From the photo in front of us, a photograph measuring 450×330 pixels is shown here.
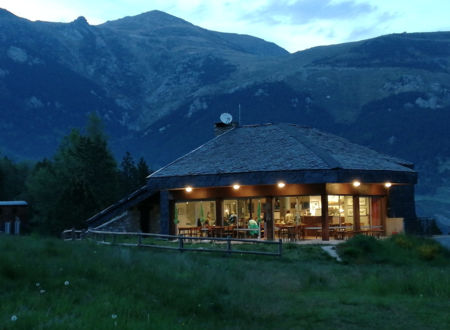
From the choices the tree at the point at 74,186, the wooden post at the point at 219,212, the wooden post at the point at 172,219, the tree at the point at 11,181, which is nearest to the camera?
the wooden post at the point at 219,212

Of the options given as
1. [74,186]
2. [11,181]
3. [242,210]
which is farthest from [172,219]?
[11,181]

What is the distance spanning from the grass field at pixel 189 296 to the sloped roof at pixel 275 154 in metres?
11.9

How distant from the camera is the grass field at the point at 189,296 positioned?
362 inches

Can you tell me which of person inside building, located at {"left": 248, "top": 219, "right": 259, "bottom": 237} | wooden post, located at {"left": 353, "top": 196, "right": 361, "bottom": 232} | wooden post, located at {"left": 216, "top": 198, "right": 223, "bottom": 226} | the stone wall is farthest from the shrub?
wooden post, located at {"left": 216, "top": 198, "right": 223, "bottom": 226}

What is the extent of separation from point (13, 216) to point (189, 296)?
Result: 1979 inches

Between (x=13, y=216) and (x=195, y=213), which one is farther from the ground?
Answer: (x=13, y=216)

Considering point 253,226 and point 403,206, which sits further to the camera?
point 403,206

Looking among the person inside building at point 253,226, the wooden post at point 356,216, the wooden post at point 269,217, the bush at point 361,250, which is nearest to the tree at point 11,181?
the person inside building at point 253,226

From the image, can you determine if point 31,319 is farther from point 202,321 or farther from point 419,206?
point 419,206

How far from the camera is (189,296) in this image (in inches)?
435

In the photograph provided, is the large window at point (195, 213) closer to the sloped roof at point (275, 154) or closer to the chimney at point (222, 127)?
the sloped roof at point (275, 154)

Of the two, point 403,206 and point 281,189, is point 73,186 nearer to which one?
point 281,189

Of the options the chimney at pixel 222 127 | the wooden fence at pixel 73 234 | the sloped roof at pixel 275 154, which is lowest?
the wooden fence at pixel 73 234

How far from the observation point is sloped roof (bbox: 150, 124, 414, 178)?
2803 centimetres
